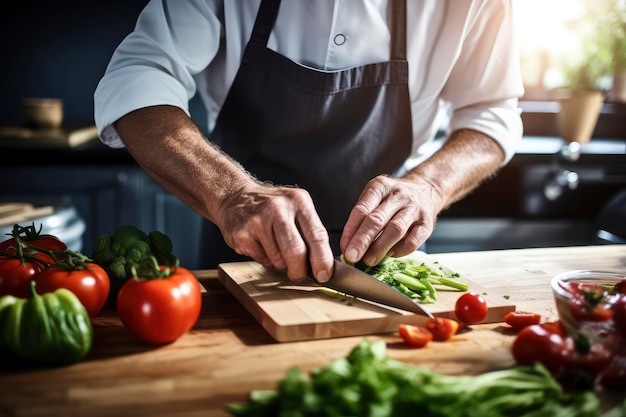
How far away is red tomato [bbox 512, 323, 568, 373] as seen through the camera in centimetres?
100

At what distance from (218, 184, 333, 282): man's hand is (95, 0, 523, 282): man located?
8 centimetres

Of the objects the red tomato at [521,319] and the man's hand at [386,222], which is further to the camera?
the man's hand at [386,222]

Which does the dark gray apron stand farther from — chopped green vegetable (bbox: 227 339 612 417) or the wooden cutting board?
chopped green vegetable (bbox: 227 339 612 417)

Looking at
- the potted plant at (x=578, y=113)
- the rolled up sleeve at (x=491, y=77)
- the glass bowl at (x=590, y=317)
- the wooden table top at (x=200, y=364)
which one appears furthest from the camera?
the potted plant at (x=578, y=113)

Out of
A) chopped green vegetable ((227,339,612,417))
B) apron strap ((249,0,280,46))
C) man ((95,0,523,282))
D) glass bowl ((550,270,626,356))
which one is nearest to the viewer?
chopped green vegetable ((227,339,612,417))

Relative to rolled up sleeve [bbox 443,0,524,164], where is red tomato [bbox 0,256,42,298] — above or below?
below

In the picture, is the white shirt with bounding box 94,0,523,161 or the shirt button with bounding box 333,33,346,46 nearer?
the white shirt with bounding box 94,0,523,161

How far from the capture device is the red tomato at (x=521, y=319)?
123cm

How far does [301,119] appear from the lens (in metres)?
1.69

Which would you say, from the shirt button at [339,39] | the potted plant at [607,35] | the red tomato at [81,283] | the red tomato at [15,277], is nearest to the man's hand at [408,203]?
the shirt button at [339,39]

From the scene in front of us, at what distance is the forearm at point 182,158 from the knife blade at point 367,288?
255mm

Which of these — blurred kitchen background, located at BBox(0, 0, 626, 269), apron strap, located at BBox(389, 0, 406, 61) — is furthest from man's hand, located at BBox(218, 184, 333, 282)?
blurred kitchen background, located at BBox(0, 0, 626, 269)

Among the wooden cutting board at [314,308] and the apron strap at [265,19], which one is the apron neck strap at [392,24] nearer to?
the apron strap at [265,19]

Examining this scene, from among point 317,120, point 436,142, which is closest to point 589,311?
point 317,120
